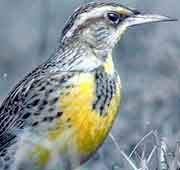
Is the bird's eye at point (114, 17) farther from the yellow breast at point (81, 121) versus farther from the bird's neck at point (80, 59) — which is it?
the yellow breast at point (81, 121)

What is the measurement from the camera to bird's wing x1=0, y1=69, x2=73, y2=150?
8.67m

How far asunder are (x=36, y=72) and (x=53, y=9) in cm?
482

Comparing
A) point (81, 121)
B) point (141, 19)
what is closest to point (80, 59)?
point (141, 19)

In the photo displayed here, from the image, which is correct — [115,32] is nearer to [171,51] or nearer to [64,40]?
[64,40]

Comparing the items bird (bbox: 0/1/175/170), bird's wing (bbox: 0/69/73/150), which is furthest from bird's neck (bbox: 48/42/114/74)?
bird's wing (bbox: 0/69/73/150)

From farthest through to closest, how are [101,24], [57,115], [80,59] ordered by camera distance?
[101,24] → [80,59] → [57,115]

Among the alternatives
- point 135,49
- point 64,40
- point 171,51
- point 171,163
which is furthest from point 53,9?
point 171,163

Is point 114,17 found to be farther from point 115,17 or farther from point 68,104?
point 68,104

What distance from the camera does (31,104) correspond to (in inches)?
344

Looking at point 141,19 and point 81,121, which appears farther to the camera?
point 141,19

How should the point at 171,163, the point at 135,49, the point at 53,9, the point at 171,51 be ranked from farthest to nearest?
the point at 53,9, the point at 135,49, the point at 171,51, the point at 171,163

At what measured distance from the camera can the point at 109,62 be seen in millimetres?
8969

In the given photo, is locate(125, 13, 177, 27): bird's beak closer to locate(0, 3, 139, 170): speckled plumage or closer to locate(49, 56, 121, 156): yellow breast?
locate(0, 3, 139, 170): speckled plumage

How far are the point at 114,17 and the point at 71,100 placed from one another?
0.70m
